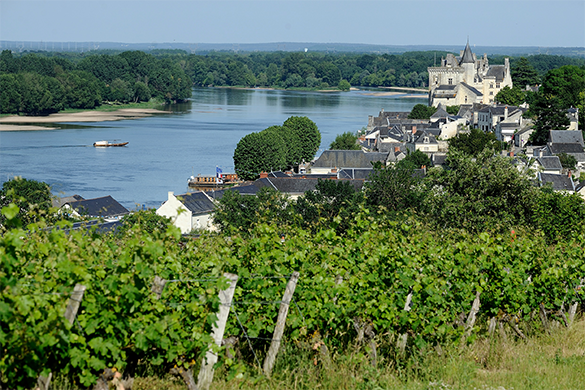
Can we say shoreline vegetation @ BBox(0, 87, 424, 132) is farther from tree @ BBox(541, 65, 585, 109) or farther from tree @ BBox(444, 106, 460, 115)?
tree @ BBox(541, 65, 585, 109)

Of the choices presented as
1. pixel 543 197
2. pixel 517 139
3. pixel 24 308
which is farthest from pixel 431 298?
pixel 517 139

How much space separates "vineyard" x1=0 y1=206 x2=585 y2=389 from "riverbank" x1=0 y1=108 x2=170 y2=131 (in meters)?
69.1

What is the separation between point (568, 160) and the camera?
44.8 m

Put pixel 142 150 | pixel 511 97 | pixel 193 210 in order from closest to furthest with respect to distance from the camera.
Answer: pixel 193 210
pixel 142 150
pixel 511 97

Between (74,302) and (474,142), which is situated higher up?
(74,302)

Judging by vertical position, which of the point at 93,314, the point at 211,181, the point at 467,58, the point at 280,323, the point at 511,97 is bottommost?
the point at 211,181

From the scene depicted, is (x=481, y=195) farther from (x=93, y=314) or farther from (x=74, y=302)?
(x=74, y=302)

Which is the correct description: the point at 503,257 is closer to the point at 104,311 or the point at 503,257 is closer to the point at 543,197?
the point at 104,311

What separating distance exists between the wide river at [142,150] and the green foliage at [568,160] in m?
22.3

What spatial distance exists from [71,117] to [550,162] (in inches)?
2421

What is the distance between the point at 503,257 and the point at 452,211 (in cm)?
1049

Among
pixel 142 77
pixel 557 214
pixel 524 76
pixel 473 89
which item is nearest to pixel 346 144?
pixel 557 214

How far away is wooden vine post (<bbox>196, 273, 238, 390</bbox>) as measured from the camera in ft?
18.0

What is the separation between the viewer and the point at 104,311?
16.1 ft
